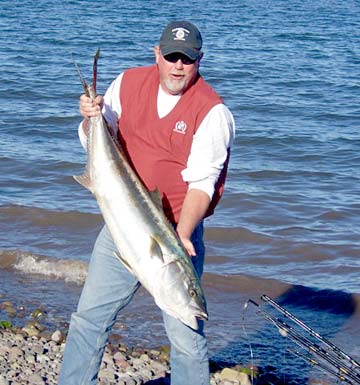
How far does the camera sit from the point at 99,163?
14.5ft

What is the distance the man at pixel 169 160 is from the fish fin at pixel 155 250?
0.74ft

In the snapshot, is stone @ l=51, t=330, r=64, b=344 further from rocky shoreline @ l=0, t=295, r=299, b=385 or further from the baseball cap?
the baseball cap

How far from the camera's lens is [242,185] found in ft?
40.3

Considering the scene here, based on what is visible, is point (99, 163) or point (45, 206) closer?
point (99, 163)

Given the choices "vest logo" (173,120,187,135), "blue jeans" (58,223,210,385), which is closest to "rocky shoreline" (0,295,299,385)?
"blue jeans" (58,223,210,385)

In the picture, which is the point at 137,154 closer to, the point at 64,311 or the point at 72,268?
the point at 64,311

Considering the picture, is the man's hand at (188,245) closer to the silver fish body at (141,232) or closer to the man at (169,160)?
the man at (169,160)

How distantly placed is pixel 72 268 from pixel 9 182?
345 centimetres

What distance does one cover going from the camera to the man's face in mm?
4438

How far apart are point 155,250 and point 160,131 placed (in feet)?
2.19

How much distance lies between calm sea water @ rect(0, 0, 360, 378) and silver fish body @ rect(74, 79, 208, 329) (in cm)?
289

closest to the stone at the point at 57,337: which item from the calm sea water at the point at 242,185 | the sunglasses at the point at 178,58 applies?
the calm sea water at the point at 242,185

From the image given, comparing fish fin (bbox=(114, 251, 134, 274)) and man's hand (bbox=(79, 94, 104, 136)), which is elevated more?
man's hand (bbox=(79, 94, 104, 136))

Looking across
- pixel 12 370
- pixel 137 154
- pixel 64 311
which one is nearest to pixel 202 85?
pixel 137 154
